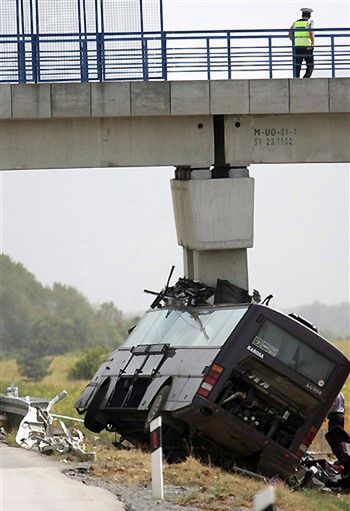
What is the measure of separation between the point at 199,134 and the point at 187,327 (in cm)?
620

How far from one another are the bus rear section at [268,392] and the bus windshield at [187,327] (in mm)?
446

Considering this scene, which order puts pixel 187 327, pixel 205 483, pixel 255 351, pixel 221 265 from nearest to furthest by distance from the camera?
pixel 205 483, pixel 255 351, pixel 187 327, pixel 221 265

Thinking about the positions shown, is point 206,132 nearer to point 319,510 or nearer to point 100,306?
point 319,510

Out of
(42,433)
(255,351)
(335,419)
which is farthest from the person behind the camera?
(42,433)

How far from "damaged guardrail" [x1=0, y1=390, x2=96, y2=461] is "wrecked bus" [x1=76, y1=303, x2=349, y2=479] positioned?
3.65 feet

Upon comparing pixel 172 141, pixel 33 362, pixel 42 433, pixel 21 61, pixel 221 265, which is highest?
pixel 21 61

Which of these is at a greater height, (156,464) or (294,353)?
(294,353)

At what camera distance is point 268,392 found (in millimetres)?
23062

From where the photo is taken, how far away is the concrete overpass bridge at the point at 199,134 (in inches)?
1160

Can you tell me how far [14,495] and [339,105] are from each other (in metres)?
13.6

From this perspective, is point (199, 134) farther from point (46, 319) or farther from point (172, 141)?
point (46, 319)

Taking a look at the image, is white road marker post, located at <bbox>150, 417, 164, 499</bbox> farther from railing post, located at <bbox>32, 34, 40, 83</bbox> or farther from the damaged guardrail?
railing post, located at <bbox>32, 34, 40, 83</bbox>

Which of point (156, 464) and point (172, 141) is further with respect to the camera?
point (172, 141)

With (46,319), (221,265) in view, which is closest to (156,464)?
(221,265)
